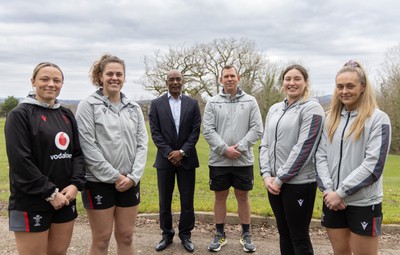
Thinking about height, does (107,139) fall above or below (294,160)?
above

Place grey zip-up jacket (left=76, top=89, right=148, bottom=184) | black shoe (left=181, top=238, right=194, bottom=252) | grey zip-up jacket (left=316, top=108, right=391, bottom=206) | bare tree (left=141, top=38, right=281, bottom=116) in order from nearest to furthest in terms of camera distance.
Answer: grey zip-up jacket (left=316, top=108, right=391, bottom=206)
grey zip-up jacket (left=76, top=89, right=148, bottom=184)
black shoe (left=181, top=238, right=194, bottom=252)
bare tree (left=141, top=38, right=281, bottom=116)

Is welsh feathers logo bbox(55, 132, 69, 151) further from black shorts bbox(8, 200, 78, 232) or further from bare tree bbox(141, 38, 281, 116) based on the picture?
bare tree bbox(141, 38, 281, 116)

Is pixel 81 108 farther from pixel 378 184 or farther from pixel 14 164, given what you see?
pixel 378 184

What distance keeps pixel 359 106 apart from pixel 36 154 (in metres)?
3.00

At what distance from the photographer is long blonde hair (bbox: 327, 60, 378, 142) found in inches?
128

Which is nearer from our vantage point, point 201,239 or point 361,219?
point 361,219

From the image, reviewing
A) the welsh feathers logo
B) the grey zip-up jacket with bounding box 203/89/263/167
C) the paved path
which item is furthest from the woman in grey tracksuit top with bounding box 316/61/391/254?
the welsh feathers logo

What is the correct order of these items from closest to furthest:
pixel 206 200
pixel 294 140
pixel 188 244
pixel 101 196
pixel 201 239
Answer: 1. pixel 101 196
2. pixel 294 140
3. pixel 188 244
4. pixel 201 239
5. pixel 206 200

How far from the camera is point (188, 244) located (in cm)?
504

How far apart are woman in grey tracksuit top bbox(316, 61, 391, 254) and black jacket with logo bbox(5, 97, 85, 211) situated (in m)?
2.44

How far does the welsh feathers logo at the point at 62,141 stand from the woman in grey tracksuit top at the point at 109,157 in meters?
0.35

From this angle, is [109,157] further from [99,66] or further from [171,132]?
[171,132]

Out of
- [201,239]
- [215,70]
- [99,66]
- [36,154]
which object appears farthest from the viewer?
[215,70]

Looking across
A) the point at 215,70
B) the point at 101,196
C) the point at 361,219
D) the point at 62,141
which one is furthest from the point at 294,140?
the point at 215,70
